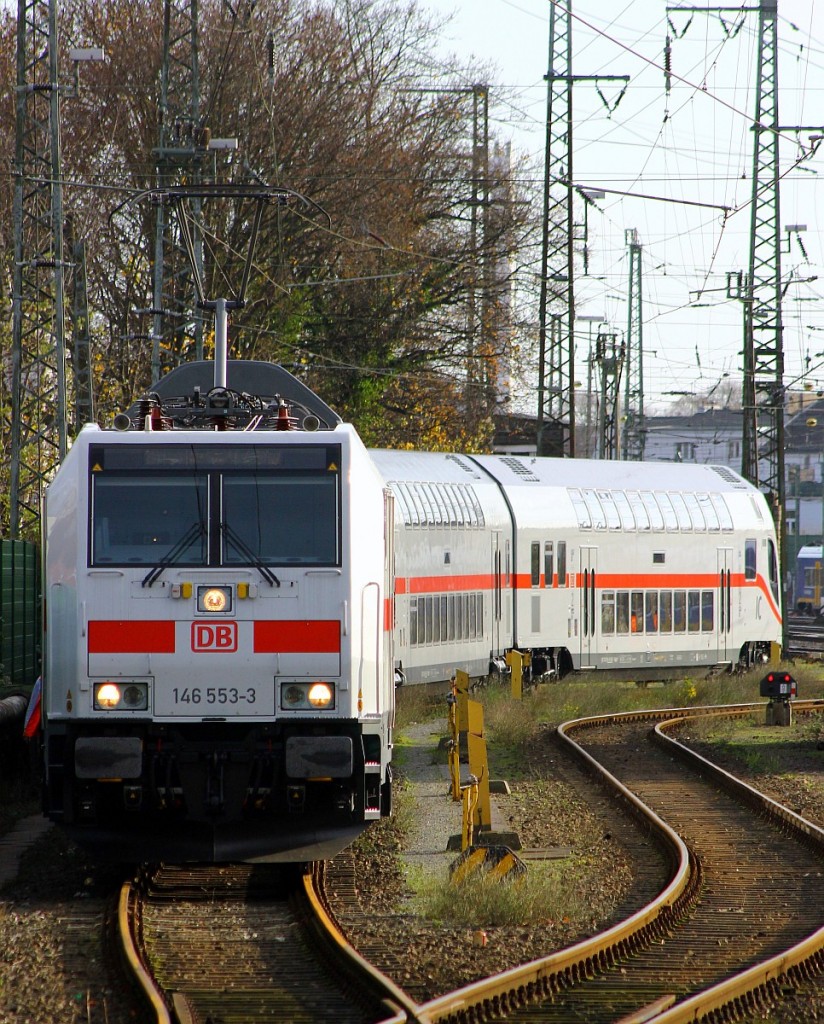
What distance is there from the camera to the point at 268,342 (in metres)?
37.8

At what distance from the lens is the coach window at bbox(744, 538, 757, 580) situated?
29969 millimetres

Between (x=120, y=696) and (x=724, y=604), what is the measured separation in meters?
21.4

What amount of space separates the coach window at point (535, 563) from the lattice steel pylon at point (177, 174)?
21.7 ft

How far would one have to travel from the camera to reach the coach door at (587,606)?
2673 centimetres

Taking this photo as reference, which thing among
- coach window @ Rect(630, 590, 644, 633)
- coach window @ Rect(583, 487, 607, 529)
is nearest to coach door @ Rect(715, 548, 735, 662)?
coach window @ Rect(630, 590, 644, 633)

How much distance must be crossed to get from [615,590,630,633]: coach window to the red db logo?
60.9ft

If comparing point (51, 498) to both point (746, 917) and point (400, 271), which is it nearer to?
point (746, 917)

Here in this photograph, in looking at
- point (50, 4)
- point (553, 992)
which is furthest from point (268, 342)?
point (553, 992)

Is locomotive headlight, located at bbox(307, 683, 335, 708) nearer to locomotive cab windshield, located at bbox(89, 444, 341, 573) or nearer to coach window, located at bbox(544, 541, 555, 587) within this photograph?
locomotive cab windshield, located at bbox(89, 444, 341, 573)

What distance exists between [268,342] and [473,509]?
15689 mm

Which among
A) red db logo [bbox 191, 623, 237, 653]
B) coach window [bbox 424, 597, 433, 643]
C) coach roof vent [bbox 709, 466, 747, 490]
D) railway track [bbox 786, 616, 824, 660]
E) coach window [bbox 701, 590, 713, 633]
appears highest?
coach roof vent [bbox 709, 466, 747, 490]

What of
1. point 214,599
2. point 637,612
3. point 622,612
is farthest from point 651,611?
point 214,599

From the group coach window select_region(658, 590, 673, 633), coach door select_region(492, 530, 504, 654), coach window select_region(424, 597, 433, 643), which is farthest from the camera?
coach window select_region(658, 590, 673, 633)

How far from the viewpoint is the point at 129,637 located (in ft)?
31.2
